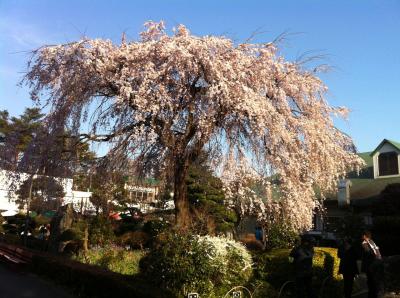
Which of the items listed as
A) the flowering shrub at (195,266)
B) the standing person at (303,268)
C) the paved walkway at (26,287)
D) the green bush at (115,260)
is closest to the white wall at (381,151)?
the green bush at (115,260)

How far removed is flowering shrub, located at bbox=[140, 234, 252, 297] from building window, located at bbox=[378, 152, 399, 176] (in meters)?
18.5

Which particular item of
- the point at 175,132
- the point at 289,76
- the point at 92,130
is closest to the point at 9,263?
the point at 92,130

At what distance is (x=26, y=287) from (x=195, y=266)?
492 cm

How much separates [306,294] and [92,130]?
7127mm

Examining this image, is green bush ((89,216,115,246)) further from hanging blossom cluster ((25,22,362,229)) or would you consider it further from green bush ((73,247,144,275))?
hanging blossom cluster ((25,22,362,229))

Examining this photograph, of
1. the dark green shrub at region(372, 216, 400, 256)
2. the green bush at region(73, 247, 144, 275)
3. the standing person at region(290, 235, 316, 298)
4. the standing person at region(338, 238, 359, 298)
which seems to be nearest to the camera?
the standing person at region(290, 235, 316, 298)

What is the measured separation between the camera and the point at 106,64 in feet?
39.1

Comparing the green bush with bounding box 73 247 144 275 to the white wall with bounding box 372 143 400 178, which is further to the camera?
the white wall with bounding box 372 143 400 178

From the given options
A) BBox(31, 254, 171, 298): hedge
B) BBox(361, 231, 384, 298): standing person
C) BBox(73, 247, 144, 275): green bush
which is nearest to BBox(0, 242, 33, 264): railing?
BBox(31, 254, 171, 298): hedge

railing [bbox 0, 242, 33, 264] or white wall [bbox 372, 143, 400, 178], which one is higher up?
white wall [bbox 372, 143, 400, 178]

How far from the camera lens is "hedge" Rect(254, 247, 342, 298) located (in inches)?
399

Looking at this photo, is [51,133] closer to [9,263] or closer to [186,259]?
[9,263]

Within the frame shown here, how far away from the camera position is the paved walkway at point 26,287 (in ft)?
32.7

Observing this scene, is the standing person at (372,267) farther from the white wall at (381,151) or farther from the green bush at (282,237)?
the white wall at (381,151)
